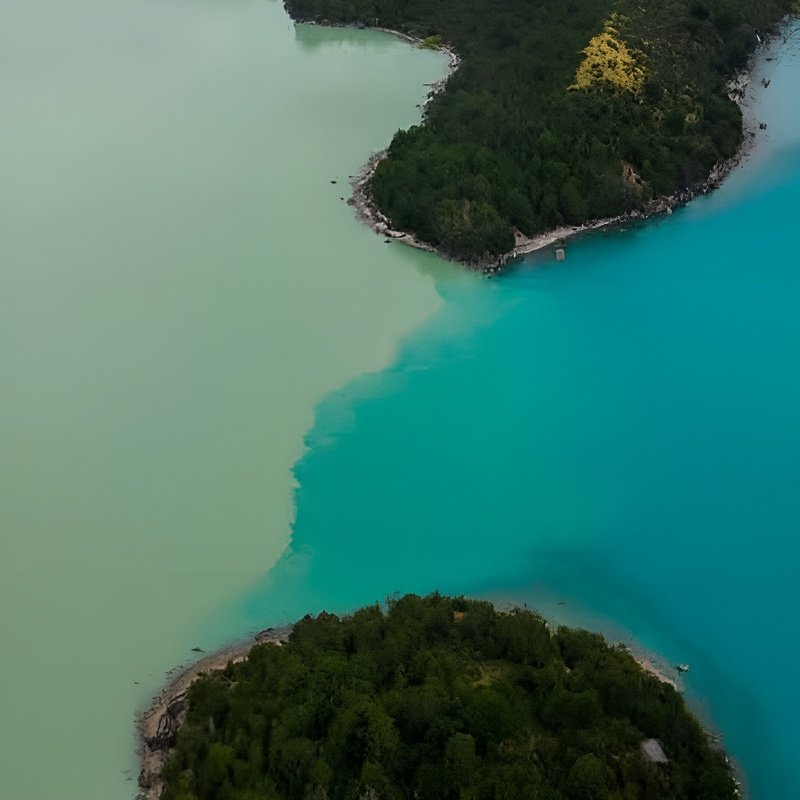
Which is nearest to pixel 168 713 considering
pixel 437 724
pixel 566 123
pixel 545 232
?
pixel 437 724

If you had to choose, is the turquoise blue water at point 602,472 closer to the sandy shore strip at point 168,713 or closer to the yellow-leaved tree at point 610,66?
the sandy shore strip at point 168,713

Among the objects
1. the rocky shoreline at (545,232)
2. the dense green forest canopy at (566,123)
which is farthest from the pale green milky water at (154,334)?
the dense green forest canopy at (566,123)

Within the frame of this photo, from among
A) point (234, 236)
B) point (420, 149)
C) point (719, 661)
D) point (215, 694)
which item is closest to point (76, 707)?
point (215, 694)

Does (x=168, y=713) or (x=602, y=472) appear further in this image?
(x=602, y=472)

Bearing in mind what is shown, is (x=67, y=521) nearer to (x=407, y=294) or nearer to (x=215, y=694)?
(x=215, y=694)

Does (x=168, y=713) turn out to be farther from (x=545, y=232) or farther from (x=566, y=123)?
(x=566, y=123)
